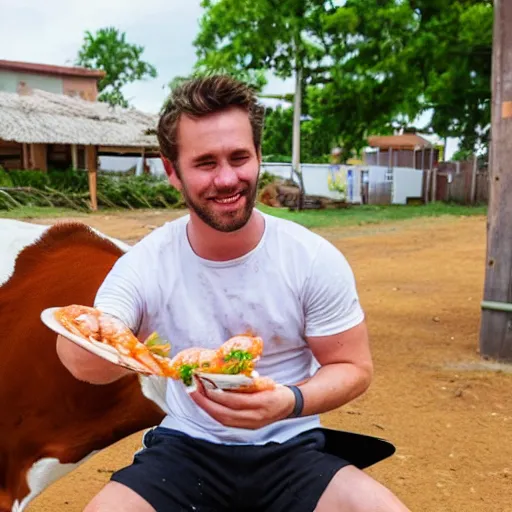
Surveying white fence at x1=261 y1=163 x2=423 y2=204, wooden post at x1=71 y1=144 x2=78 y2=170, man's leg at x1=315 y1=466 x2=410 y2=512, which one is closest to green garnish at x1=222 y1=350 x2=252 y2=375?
man's leg at x1=315 y1=466 x2=410 y2=512


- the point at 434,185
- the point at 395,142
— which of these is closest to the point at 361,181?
the point at 434,185

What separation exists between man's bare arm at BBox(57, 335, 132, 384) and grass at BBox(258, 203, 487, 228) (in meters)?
12.9

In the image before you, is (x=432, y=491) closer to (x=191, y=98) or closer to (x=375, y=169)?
(x=191, y=98)

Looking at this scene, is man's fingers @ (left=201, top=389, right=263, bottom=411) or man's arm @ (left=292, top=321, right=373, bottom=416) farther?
man's arm @ (left=292, top=321, right=373, bottom=416)

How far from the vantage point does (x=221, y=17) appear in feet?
67.7

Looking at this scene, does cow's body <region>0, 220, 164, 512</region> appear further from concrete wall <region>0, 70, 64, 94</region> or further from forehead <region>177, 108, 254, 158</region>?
concrete wall <region>0, 70, 64, 94</region>

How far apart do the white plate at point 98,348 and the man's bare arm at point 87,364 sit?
6.0 inches

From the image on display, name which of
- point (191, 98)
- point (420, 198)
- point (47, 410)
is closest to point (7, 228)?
point (47, 410)

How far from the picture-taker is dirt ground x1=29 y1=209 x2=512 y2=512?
277 centimetres

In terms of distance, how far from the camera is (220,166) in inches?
63.5

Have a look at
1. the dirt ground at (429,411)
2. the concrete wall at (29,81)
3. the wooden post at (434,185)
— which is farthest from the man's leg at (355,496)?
the concrete wall at (29,81)

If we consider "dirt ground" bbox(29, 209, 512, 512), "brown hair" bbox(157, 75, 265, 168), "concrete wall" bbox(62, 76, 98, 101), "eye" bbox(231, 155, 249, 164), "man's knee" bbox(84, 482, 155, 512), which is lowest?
"dirt ground" bbox(29, 209, 512, 512)

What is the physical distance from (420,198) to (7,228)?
71.3 feet

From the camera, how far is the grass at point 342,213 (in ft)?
49.7
